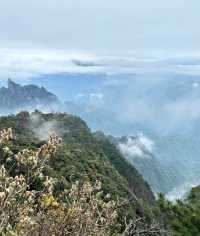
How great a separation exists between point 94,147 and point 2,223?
151 meters

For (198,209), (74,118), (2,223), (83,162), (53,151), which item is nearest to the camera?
(2,223)

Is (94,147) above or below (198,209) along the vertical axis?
below

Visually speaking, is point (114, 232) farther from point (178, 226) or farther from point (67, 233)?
point (178, 226)

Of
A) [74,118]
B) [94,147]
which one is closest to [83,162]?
[94,147]

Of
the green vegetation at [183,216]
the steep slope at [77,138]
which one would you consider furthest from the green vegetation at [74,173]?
the green vegetation at [183,216]

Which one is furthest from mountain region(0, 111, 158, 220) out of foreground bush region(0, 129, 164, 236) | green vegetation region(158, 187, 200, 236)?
foreground bush region(0, 129, 164, 236)

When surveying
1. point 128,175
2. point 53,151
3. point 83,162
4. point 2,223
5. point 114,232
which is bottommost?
point 128,175

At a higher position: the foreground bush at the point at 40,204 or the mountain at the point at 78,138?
the foreground bush at the point at 40,204

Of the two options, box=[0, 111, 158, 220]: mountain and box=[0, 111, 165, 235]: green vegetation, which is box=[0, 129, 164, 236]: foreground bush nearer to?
box=[0, 111, 165, 235]: green vegetation

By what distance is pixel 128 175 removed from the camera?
163 meters

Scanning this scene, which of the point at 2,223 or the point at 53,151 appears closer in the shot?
the point at 2,223

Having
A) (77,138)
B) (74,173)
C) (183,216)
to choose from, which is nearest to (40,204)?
(183,216)

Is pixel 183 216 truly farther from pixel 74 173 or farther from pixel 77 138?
pixel 77 138

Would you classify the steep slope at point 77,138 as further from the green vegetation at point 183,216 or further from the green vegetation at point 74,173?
the green vegetation at point 183,216
